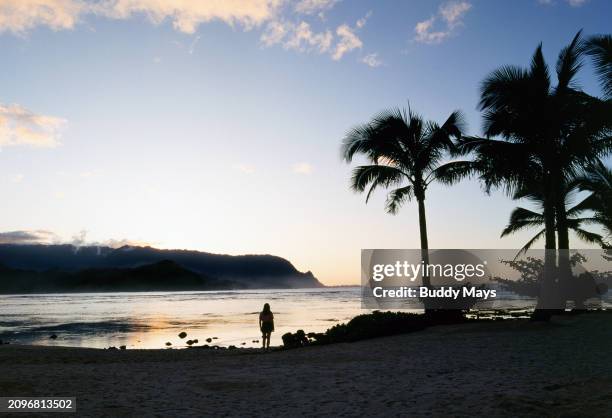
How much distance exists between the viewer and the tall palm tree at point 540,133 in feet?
62.0

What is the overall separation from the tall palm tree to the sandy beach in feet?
23.1

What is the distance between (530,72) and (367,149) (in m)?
7.81

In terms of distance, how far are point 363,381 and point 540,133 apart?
572 inches

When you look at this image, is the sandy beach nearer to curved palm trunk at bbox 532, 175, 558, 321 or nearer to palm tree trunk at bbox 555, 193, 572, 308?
curved palm trunk at bbox 532, 175, 558, 321

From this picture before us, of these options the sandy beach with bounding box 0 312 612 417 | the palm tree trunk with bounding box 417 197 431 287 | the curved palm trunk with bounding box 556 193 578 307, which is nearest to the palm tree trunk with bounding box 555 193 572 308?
the curved palm trunk with bounding box 556 193 578 307

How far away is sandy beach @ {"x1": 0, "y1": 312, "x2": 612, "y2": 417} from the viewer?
7.31 m

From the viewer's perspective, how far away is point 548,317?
1958cm

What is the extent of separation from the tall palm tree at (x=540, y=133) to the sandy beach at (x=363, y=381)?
704 cm

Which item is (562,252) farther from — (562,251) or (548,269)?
(548,269)

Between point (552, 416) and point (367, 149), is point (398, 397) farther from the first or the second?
point (367, 149)

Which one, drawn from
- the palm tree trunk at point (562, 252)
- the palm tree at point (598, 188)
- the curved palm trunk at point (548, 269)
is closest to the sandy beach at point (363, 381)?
the curved palm trunk at point (548, 269)

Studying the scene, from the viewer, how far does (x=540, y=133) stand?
1961 cm

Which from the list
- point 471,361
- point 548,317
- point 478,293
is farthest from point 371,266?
point 471,361

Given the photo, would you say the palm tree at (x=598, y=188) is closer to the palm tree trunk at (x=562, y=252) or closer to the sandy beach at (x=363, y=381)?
the palm tree trunk at (x=562, y=252)
